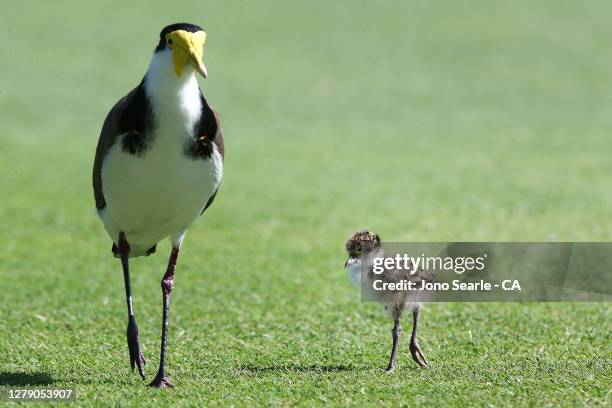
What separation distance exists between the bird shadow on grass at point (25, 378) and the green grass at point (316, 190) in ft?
0.08

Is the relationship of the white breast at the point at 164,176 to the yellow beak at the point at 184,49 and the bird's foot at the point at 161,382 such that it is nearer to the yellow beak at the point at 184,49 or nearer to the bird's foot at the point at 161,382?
the yellow beak at the point at 184,49

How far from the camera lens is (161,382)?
6109 mm

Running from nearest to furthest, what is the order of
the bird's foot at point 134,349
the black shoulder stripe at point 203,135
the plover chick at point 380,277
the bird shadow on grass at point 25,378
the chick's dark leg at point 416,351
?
the black shoulder stripe at point 203,135, the bird shadow on grass at point 25,378, the bird's foot at point 134,349, the chick's dark leg at point 416,351, the plover chick at point 380,277

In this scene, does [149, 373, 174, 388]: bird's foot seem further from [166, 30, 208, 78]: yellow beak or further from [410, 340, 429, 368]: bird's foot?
[166, 30, 208, 78]: yellow beak

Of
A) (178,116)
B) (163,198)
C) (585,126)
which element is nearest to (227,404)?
(163,198)

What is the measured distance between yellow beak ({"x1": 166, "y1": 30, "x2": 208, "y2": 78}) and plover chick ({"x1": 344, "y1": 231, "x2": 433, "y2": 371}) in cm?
196

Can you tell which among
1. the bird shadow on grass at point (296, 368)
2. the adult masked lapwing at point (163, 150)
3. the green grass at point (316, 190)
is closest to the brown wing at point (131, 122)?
the adult masked lapwing at point (163, 150)

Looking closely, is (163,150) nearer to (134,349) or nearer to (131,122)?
(131,122)

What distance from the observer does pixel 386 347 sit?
24.2ft

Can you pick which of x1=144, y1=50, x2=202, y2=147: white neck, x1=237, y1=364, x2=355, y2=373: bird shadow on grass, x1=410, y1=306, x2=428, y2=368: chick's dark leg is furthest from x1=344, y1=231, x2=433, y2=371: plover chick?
x1=144, y1=50, x2=202, y2=147: white neck

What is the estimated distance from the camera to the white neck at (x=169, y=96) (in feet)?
18.4

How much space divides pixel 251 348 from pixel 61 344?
4.76 feet

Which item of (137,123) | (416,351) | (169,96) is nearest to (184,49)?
(169,96)

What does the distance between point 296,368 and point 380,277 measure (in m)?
0.84
